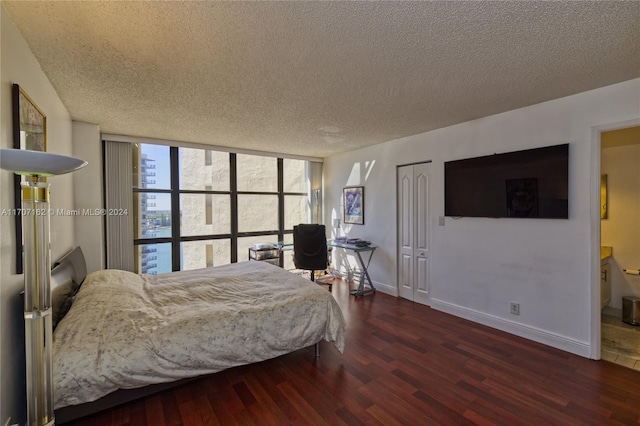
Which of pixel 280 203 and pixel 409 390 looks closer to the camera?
pixel 409 390

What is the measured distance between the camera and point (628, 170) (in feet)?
11.9

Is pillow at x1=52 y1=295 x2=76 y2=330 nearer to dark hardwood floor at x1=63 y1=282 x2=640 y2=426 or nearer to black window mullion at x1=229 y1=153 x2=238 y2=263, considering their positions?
dark hardwood floor at x1=63 y1=282 x2=640 y2=426

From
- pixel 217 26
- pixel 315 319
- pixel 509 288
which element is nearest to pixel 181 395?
pixel 315 319

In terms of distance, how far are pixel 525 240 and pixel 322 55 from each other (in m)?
2.78

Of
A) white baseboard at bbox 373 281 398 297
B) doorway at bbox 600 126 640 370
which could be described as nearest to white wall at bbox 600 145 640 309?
doorway at bbox 600 126 640 370

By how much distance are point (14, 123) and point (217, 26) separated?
1.28m

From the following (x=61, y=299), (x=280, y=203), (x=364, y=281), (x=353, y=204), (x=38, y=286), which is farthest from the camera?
(x=280, y=203)

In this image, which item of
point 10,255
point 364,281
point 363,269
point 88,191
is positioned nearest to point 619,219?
point 363,269

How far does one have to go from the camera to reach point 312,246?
4516mm

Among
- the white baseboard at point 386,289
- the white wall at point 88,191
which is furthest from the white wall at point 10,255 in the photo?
the white baseboard at point 386,289

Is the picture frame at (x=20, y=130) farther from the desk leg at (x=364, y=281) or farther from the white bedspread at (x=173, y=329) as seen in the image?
the desk leg at (x=364, y=281)

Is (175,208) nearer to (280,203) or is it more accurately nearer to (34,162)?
(280,203)

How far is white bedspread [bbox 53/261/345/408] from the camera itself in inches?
67.4

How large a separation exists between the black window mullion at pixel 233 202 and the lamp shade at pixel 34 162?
12.4ft
